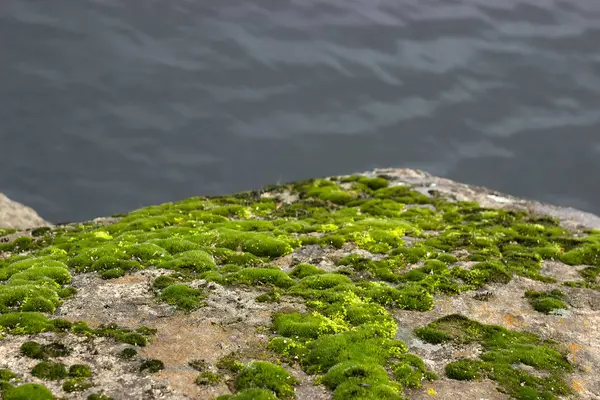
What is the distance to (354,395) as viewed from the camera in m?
18.9

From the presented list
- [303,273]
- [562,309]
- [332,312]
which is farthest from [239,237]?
[562,309]

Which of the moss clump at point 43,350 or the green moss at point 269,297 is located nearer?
the moss clump at point 43,350

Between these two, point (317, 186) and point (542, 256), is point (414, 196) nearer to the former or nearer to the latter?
point (317, 186)

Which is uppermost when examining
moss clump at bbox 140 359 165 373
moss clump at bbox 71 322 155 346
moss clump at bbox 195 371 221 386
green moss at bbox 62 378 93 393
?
moss clump at bbox 71 322 155 346

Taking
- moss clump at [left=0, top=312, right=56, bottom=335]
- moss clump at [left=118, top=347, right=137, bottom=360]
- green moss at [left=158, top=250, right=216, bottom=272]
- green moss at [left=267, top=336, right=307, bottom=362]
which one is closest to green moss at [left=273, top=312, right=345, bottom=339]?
green moss at [left=267, top=336, right=307, bottom=362]

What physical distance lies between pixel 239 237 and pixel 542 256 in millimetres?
14567

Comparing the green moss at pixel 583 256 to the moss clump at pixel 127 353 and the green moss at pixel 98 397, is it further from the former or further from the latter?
the green moss at pixel 98 397

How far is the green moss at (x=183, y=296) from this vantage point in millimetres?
24219

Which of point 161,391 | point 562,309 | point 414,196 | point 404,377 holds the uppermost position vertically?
point 414,196

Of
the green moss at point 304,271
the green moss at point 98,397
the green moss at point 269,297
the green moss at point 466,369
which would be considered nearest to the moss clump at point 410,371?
the green moss at point 466,369

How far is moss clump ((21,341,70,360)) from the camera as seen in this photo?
19875mm

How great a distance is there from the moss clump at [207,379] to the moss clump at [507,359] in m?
7.31

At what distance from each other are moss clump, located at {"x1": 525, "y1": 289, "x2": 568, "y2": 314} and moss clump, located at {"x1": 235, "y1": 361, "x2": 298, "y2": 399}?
11811 millimetres

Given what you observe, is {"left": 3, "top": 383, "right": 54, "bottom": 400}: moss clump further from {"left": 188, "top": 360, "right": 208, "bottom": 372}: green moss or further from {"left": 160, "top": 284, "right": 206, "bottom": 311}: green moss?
{"left": 160, "top": 284, "right": 206, "bottom": 311}: green moss
